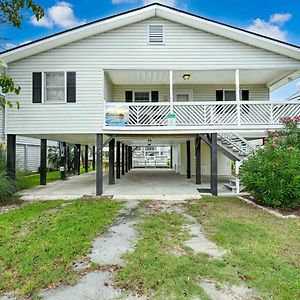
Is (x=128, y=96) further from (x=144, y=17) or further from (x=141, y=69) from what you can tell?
(x=144, y=17)

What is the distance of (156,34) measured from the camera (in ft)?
38.3

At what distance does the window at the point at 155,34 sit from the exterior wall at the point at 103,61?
6.7 inches

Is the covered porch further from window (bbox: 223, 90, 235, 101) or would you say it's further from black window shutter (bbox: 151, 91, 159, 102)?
window (bbox: 223, 90, 235, 101)

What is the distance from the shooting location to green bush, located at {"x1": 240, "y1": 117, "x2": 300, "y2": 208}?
326 inches

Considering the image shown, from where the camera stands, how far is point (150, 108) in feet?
39.1

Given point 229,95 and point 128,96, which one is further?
point 229,95

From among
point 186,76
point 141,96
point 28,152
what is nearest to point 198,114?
point 186,76

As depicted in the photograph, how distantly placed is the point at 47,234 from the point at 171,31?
9.07m

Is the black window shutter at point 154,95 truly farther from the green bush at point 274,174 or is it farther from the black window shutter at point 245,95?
the green bush at point 274,174

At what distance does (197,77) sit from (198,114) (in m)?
2.60

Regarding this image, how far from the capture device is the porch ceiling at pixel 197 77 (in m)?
12.3

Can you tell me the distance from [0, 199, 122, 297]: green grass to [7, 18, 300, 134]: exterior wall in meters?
3.57

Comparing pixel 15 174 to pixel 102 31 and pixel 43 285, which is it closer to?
pixel 102 31

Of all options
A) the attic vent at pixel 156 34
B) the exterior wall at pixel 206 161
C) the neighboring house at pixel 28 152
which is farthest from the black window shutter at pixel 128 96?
the neighboring house at pixel 28 152
